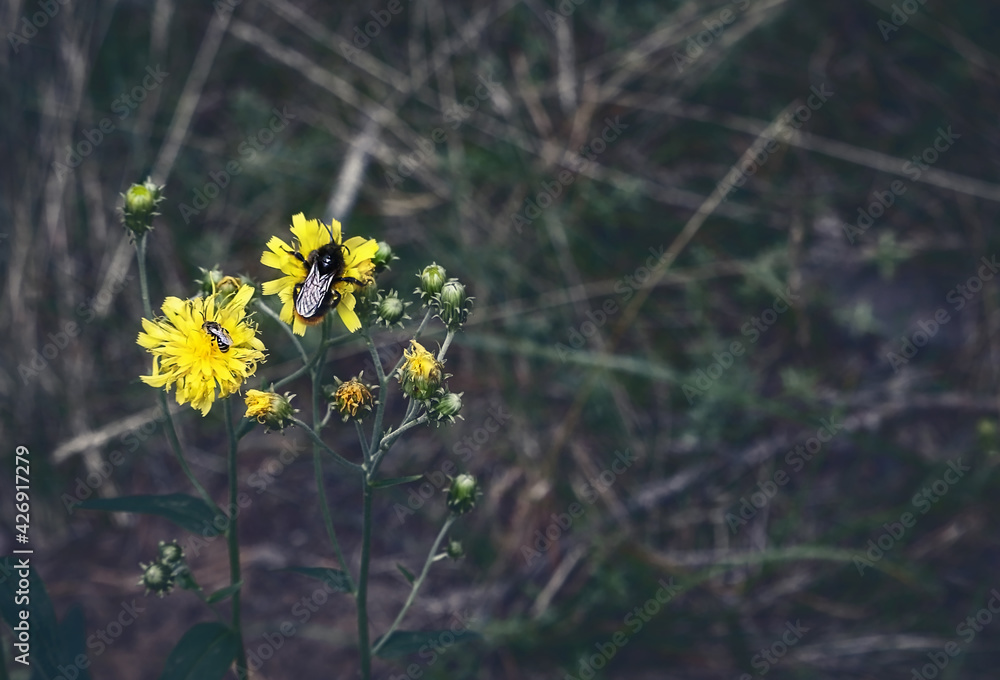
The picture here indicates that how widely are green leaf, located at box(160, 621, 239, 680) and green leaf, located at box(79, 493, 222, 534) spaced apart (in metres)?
0.34

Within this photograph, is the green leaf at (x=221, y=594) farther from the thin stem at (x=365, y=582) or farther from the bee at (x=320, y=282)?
the bee at (x=320, y=282)

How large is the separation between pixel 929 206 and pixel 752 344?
1.39m

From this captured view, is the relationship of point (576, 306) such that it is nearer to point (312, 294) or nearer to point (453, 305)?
point (453, 305)

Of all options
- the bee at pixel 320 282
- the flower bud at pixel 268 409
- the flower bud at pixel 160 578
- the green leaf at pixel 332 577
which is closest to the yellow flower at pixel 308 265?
the bee at pixel 320 282

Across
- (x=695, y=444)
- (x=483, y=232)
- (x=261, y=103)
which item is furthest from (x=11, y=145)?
(x=695, y=444)

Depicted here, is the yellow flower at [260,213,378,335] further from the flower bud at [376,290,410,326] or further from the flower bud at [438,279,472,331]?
the flower bud at [438,279,472,331]

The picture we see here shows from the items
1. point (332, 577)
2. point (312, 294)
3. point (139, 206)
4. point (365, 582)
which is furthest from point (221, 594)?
point (139, 206)

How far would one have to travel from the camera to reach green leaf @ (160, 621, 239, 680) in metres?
2.64

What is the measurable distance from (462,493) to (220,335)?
3.33 ft

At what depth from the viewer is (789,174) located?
518 cm

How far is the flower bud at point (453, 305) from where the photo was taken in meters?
2.81

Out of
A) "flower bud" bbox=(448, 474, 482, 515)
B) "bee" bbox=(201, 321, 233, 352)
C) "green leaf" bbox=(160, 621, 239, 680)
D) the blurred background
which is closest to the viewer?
"green leaf" bbox=(160, 621, 239, 680)

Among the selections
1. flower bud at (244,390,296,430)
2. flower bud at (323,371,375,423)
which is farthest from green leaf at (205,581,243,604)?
flower bud at (323,371,375,423)

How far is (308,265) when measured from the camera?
2848mm
